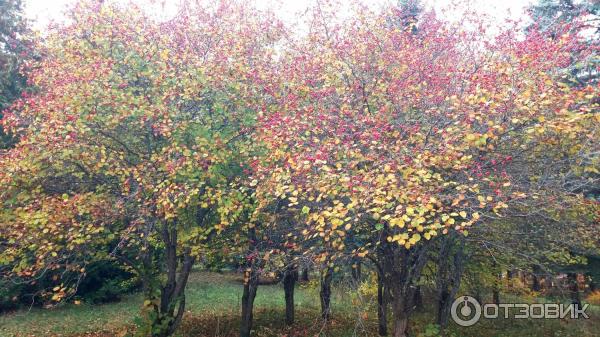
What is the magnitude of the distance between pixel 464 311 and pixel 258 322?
A: 7.27 m

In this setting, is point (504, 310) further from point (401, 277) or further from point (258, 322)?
point (401, 277)

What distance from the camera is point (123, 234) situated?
A: 8.19 metres

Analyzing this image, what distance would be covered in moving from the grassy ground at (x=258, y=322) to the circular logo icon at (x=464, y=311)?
0.39 metres

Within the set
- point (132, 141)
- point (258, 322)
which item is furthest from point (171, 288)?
point (258, 322)

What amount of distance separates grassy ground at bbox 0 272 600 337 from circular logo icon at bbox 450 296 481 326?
1.27ft

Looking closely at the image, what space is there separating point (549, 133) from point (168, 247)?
8224 mm

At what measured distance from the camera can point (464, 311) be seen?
1480 centimetres

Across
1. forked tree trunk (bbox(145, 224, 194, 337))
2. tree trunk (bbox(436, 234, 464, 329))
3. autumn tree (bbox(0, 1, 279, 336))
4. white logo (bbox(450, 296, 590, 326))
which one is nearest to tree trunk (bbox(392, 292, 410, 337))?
tree trunk (bbox(436, 234, 464, 329))

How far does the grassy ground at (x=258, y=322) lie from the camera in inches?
514

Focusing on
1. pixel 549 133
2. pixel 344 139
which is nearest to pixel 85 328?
pixel 344 139

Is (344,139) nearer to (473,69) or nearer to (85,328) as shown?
(473,69)

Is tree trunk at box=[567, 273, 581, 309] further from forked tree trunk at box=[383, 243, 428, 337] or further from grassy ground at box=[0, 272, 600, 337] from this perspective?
forked tree trunk at box=[383, 243, 428, 337]

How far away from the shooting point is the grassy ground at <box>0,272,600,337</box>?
13055 mm

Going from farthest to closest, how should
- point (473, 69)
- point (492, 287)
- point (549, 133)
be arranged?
1. point (492, 287)
2. point (473, 69)
3. point (549, 133)
